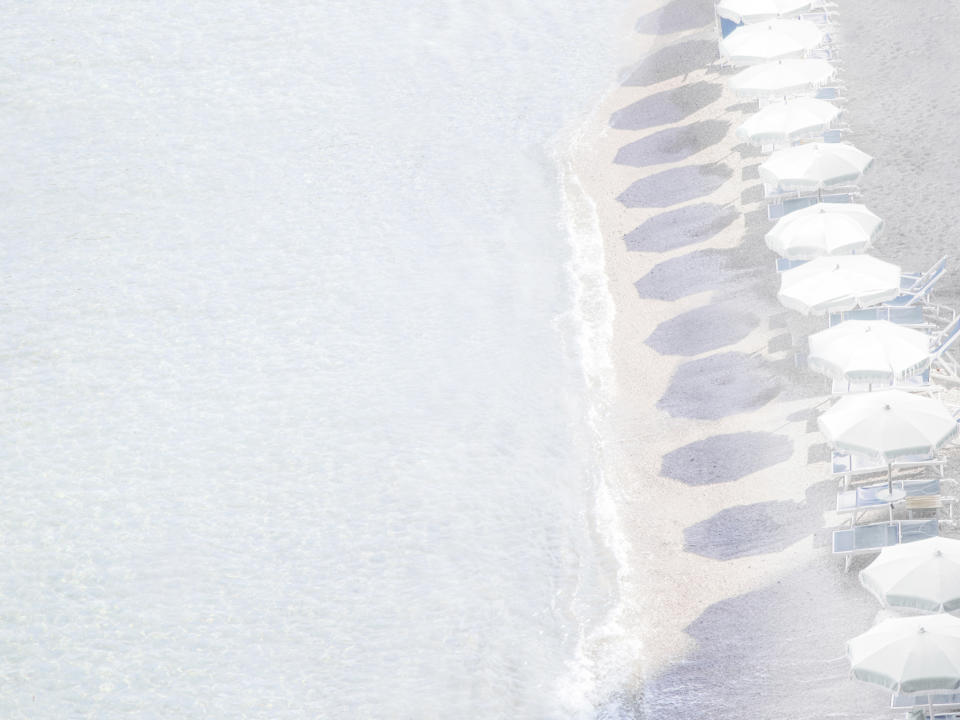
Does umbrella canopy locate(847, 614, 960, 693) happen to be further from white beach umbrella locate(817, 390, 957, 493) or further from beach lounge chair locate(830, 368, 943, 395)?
beach lounge chair locate(830, 368, 943, 395)

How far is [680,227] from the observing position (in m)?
24.4

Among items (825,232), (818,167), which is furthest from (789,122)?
(825,232)

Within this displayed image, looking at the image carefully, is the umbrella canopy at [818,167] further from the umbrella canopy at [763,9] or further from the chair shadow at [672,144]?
the umbrella canopy at [763,9]

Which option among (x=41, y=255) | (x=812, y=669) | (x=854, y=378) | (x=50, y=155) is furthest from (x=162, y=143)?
(x=812, y=669)

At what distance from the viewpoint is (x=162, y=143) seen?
97.7 ft

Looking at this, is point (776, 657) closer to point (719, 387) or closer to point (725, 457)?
point (725, 457)

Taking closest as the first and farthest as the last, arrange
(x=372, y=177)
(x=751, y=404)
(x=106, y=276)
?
(x=751, y=404)
(x=106, y=276)
(x=372, y=177)

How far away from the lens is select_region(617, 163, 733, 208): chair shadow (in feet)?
82.5

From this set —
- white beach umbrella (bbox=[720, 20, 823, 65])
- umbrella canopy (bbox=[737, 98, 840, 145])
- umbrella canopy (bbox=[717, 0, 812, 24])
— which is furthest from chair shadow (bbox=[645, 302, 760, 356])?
umbrella canopy (bbox=[717, 0, 812, 24])

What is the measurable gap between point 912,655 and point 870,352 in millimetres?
5226

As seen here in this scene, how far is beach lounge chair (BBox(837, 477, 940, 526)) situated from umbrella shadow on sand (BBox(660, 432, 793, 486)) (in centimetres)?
162

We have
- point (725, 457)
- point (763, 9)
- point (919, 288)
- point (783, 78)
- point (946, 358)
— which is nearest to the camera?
point (946, 358)

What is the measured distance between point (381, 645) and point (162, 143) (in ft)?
52.8

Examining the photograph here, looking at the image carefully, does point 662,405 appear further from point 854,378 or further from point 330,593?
point 330,593
